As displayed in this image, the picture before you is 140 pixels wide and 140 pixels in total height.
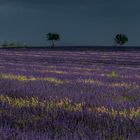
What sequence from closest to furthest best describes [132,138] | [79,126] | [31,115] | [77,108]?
[132,138], [79,126], [31,115], [77,108]

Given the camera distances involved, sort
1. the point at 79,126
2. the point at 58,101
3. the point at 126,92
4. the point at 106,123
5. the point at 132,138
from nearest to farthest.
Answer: the point at 132,138, the point at 79,126, the point at 106,123, the point at 58,101, the point at 126,92

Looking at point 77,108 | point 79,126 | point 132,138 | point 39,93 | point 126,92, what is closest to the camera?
point 132,138

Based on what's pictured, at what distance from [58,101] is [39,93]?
42.1 inches

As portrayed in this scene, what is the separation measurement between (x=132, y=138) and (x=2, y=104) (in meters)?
2.76

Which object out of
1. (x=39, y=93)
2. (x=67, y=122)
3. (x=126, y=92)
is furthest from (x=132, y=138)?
(x=126, y=92)

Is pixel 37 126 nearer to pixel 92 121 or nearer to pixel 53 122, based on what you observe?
pixel 53 122

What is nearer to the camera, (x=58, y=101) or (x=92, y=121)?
(x=92, y=121)

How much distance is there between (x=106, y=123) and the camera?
5.24 m

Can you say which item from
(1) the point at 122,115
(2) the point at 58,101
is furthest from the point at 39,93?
(1) the point at 122,115

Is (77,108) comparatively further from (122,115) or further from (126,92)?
(126,92)

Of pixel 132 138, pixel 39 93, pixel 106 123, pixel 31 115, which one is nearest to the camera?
pixel 132 138

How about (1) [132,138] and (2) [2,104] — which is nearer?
(1) [132,138]

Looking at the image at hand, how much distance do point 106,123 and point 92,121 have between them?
0.77ft

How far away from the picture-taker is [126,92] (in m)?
9.64
